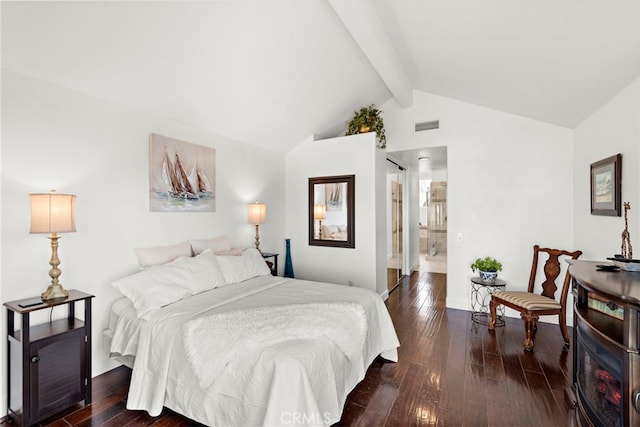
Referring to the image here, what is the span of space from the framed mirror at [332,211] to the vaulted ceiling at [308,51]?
52.4 inches

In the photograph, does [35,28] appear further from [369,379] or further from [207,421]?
[369,379]

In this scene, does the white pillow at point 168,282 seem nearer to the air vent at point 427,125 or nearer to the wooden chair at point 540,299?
the wooden chair at point 540,299

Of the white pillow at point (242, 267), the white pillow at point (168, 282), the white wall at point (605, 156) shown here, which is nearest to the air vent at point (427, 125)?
the white wall at point (605, 156)

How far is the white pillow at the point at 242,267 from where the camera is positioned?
3098 mm

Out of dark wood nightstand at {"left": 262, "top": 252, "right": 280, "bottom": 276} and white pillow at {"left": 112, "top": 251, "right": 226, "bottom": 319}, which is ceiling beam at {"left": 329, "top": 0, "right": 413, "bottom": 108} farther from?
dark wood nightstand at {"left": 262, "top": 252, "right": 280, "bottom": 276}

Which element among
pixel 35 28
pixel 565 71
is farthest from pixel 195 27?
pixel 565 71

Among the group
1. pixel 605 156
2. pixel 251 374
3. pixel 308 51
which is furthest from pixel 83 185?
pixel 605 156

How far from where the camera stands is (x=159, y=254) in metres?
2.96

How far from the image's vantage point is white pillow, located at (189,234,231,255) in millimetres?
3398

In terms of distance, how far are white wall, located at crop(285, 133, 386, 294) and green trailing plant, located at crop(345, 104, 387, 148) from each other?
0.22m

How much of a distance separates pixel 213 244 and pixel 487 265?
3.45 m

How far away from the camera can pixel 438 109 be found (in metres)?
4.40

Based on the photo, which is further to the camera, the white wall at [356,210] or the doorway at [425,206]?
the doorway at [425,206]

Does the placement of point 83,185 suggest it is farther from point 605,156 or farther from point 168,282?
point 605,156
